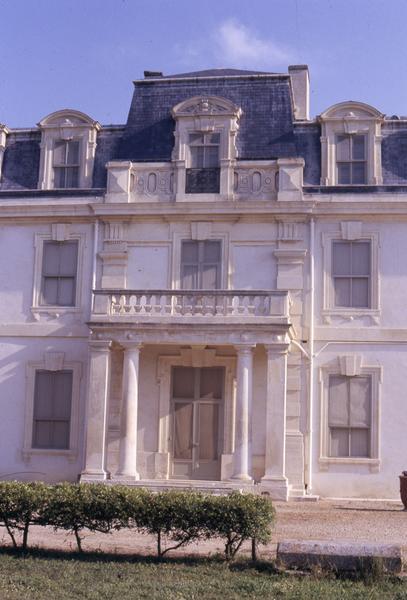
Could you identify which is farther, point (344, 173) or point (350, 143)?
point (350, 143)

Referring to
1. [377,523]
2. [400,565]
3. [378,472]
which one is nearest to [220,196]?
[378,472]

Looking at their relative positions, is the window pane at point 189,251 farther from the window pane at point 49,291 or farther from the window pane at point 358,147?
the window pane at point 358,147

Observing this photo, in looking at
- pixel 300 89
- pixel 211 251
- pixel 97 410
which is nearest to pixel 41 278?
pixel 97 410

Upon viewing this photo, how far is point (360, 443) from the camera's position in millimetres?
20844

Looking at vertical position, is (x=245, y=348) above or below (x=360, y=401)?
above

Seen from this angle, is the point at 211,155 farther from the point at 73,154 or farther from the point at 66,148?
the point at 66,148

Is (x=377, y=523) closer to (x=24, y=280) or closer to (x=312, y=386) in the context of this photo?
(x=312, y=386)

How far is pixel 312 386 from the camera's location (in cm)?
2106

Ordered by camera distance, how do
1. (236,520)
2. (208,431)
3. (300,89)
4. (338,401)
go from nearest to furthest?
(236,520), (338,401), (208,431), (300,89)

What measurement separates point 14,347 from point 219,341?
17.9ft

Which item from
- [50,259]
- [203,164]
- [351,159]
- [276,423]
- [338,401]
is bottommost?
[276,423]

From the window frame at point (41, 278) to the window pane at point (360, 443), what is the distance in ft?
23.8

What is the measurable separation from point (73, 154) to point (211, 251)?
459 centimetres

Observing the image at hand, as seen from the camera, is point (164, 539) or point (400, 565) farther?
point (164, 539)
